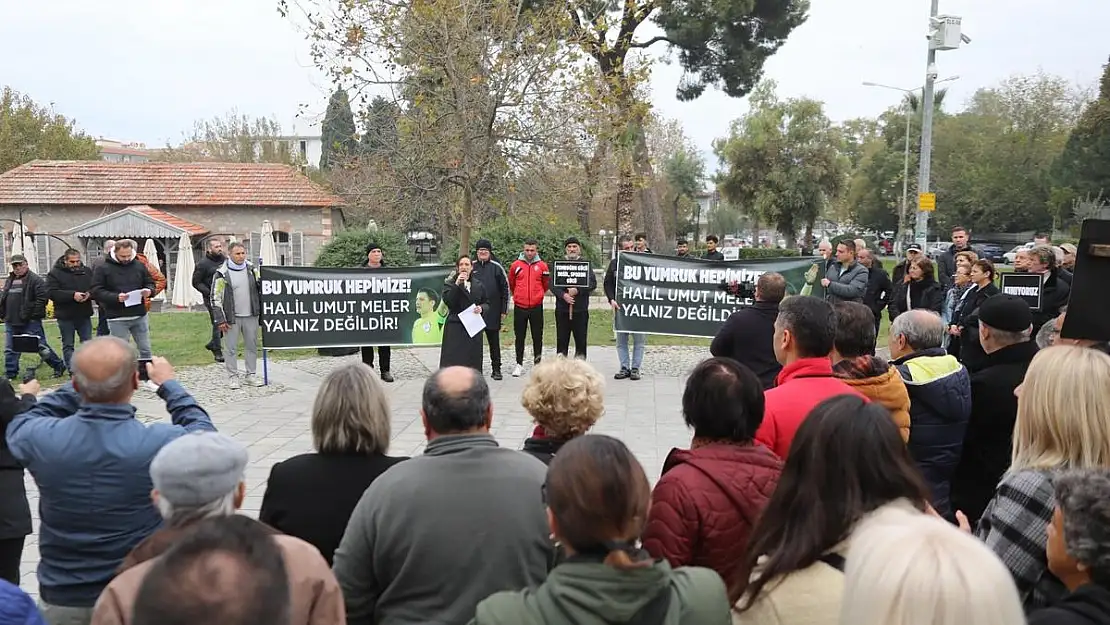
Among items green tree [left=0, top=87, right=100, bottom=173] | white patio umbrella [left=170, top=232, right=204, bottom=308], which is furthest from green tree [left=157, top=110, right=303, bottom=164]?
white patio umbrella [left=170, top=232, right=204, bottom=308]

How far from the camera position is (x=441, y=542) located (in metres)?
2.38

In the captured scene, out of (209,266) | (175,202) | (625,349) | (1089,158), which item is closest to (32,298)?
(209,266)

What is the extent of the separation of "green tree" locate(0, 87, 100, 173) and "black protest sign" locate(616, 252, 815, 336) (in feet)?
Result: 148

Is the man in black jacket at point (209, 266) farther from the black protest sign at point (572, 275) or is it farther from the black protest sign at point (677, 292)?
the black protest sign at point (677, 292)

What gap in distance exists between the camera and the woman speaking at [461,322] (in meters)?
9.66

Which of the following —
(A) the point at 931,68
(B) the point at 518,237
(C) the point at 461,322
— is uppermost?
(A) the point at 931,68

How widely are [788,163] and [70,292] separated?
4331cm

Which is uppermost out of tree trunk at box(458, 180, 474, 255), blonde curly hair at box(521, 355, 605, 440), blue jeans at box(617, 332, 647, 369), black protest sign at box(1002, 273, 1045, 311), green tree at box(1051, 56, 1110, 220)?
green tree at box(1051, 56, 1110, 220)

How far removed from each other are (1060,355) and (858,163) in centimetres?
7105

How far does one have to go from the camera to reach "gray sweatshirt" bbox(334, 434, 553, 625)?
238 centimetres

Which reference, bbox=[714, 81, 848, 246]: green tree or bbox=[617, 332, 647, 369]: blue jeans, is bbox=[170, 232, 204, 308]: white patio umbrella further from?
bbox=[714, 81, 848, 246]: green tree

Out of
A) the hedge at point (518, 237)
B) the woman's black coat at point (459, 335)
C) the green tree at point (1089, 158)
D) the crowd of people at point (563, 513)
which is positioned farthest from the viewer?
the green tree at point (1089, 158)

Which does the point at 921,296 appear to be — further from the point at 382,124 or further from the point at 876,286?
the point at 382,124

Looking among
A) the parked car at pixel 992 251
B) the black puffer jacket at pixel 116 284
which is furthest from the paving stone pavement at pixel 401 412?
the parked car at pixel 992 251
